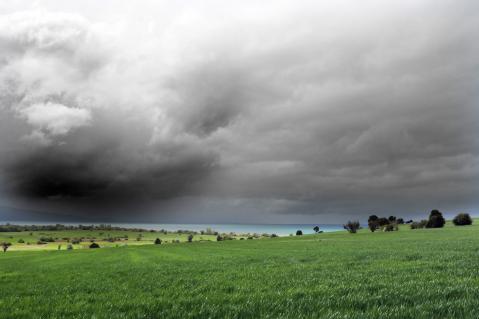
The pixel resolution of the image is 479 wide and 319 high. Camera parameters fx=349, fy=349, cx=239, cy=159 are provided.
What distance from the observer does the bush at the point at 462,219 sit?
512 feet

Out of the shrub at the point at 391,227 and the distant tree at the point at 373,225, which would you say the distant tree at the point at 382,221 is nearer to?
the distant tree at the point at 373,225

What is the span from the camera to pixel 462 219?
157 m

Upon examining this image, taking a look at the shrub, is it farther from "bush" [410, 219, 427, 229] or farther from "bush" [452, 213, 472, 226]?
"bush" [452, 213, 472, 226]

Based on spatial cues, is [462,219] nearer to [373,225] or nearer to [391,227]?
[391,227]

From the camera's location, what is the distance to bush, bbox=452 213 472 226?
156 metres

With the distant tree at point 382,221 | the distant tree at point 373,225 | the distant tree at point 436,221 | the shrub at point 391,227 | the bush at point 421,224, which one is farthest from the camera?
the distant tree at point 382,221

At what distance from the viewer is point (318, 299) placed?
10805 millimetres

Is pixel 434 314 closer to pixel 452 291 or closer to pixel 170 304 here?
pixel 452 291

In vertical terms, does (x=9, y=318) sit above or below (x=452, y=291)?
below

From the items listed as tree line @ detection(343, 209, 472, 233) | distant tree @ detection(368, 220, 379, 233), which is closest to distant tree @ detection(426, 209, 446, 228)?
tree line @ detection(343, 209, 472, 233)

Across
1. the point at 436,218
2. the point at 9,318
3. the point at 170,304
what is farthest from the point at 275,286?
the point at 436,218

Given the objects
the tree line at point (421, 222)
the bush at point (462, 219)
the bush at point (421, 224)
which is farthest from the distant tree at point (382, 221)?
the bush at point (462, 219)

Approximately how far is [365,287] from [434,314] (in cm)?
441

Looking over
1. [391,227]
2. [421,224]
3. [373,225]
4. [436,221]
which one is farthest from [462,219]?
[373,225]
